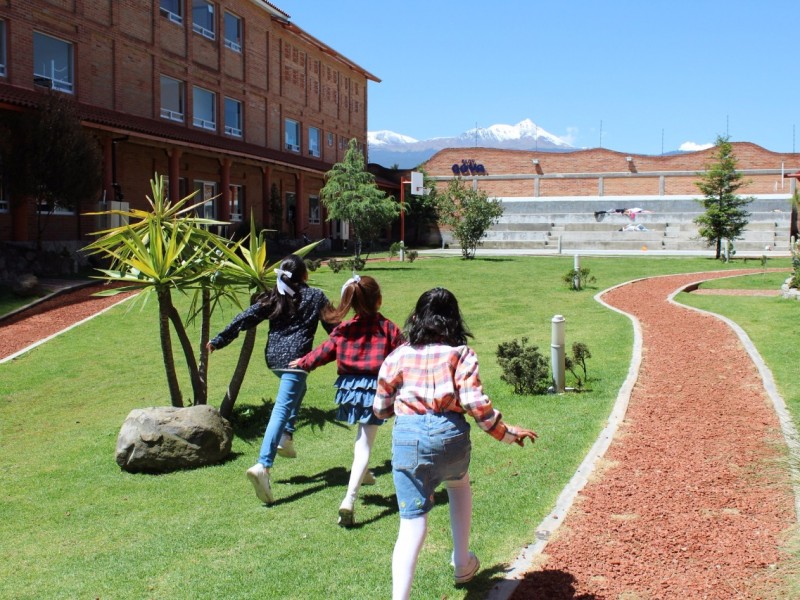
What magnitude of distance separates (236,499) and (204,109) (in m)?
30.3

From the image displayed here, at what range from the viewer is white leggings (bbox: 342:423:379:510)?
526cm

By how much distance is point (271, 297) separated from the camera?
253 inches

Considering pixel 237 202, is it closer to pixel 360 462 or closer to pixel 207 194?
pixel 207 194

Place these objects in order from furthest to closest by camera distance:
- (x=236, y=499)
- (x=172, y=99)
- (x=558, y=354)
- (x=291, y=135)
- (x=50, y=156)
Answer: (x=291, y=135)
(x=172, y=99)
(x=50, y=156)
(x=558, y=354)
(x=236, y=499)

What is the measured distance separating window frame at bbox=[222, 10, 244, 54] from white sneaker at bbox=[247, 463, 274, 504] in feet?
106

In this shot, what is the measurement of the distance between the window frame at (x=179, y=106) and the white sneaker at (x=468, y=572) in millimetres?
29516

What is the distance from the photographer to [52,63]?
82.4 ft

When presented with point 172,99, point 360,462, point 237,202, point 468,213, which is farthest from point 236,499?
point 237,202

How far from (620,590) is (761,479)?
2.02m

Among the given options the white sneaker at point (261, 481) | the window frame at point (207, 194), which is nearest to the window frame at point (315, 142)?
the window frame at point (207, 194)

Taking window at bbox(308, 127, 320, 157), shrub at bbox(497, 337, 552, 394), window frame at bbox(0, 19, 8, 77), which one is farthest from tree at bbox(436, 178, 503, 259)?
shrub at bbox(497, 337, 552, 394)

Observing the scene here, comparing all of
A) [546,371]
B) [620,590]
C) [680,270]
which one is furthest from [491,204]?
[620,590]

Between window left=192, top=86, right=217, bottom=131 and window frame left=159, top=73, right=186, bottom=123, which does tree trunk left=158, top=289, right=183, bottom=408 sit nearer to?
window frame left=159, top=73, right=186, bottom=123

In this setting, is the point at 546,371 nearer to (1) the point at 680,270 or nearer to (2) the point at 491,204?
(1) the point at 680,270
